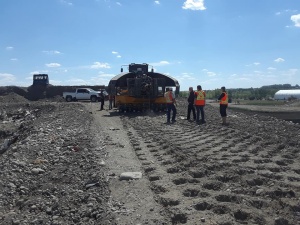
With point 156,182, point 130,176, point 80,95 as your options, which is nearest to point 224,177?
point 156,182

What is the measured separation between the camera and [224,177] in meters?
7.35

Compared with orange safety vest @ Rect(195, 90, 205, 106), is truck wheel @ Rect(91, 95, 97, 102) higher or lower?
lower

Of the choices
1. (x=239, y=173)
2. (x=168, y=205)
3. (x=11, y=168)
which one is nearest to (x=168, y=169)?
(x=239, y=173)

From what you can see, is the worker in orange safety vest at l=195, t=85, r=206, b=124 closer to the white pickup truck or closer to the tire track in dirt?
the tire track in dirt

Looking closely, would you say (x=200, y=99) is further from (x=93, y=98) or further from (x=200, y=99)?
(x=93, y=98)

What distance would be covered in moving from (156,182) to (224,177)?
1.25 m

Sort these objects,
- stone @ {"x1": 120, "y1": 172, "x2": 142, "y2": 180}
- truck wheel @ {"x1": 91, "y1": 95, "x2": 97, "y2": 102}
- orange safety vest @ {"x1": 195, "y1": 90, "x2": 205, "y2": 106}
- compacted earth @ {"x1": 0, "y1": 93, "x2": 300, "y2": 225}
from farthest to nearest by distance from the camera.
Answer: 1. truck wheel @ {"x1": 91, "y1": 95, "x2": 97, "y2": 102}
2. orange safety vest @ {"x1": 195, "y1": 90, "x2": 205, "y2": 106}
3. stone @ {"x1": 120, "y1": 172, "x2": 142, "y2": 180}
4. compacted earth @ {"x1": 0, "y1": 93, "x2": 300, "y2": 225}

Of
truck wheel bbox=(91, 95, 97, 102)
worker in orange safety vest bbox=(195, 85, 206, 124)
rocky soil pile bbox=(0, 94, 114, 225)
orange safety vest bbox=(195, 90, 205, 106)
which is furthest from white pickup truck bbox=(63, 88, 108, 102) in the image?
rocky soil pile bbox=(0, 94, 114, 225)

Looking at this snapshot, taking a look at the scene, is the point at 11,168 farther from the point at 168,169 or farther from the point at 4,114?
the point at 4,114

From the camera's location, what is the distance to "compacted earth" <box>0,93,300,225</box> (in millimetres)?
5738

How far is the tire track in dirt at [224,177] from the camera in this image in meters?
5.58

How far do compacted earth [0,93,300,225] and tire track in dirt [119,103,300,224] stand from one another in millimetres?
15

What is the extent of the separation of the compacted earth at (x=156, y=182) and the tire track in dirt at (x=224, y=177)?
0.05ft

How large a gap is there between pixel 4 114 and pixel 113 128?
2341 centimetres
